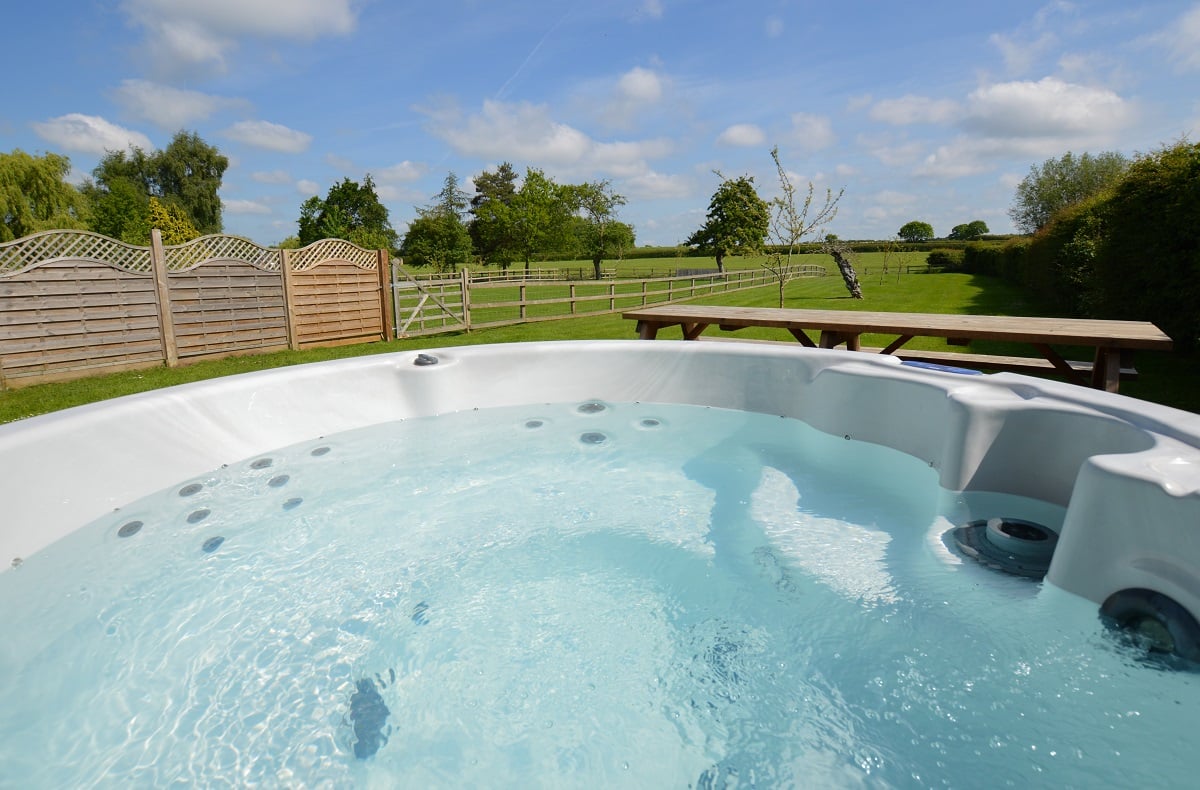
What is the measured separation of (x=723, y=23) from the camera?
643cm

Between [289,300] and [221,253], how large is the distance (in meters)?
0.95

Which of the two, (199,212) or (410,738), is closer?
(410,738)

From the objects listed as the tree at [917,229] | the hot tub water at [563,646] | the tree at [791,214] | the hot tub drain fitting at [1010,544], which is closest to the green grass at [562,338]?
the tree at [791,214]

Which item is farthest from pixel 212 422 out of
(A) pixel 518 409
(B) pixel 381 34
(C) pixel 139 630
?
(B) pixel 381 34

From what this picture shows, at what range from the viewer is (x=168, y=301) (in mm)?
6691

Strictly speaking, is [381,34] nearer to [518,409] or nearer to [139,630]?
[518,409]

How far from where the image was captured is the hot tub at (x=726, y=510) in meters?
1.27

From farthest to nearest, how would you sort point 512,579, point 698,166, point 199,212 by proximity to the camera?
point 199,212, point 698,166, point 512,579

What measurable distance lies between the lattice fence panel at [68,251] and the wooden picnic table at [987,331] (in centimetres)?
582

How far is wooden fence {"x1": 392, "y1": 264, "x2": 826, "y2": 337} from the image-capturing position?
938 centimetres

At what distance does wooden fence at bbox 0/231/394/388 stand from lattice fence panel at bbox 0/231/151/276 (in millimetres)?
12

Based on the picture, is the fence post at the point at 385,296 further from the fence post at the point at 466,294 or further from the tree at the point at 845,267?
the tree at the point at 845,267

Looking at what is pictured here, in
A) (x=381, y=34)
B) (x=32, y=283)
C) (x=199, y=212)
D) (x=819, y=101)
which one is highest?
(x=199, y=212)

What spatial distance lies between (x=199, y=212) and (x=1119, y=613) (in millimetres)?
45250
